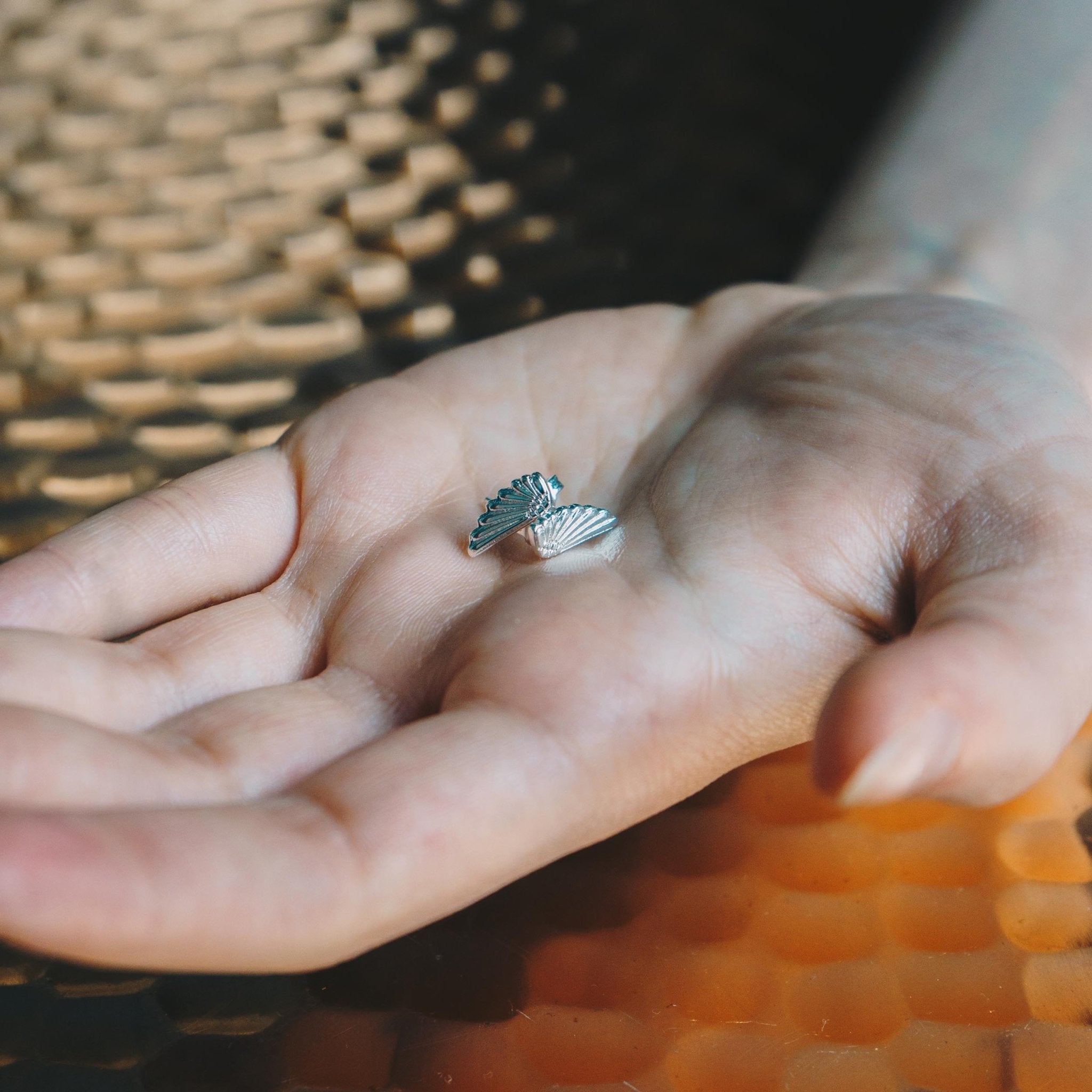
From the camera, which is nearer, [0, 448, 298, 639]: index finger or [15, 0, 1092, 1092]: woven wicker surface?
[15, 0, 1092, 1092]: woven wicker surface

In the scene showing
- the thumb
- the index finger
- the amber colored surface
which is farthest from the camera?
the index finger

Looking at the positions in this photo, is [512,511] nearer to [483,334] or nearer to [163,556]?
[163,556]

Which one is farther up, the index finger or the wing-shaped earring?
the wing-shaped earring

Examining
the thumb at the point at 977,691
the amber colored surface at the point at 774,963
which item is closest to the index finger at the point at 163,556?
the amber colored surface at the point at 774,963

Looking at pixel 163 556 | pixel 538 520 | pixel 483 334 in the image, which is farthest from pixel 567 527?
pixel 483 334

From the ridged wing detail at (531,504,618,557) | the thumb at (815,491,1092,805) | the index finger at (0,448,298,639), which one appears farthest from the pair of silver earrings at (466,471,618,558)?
the thumb at (815,491,1092,805)

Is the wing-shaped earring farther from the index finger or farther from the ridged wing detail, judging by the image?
the index finger

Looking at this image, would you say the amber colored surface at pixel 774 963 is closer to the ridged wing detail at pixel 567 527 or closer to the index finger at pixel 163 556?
the ridged wing detail at pixel 567 527
